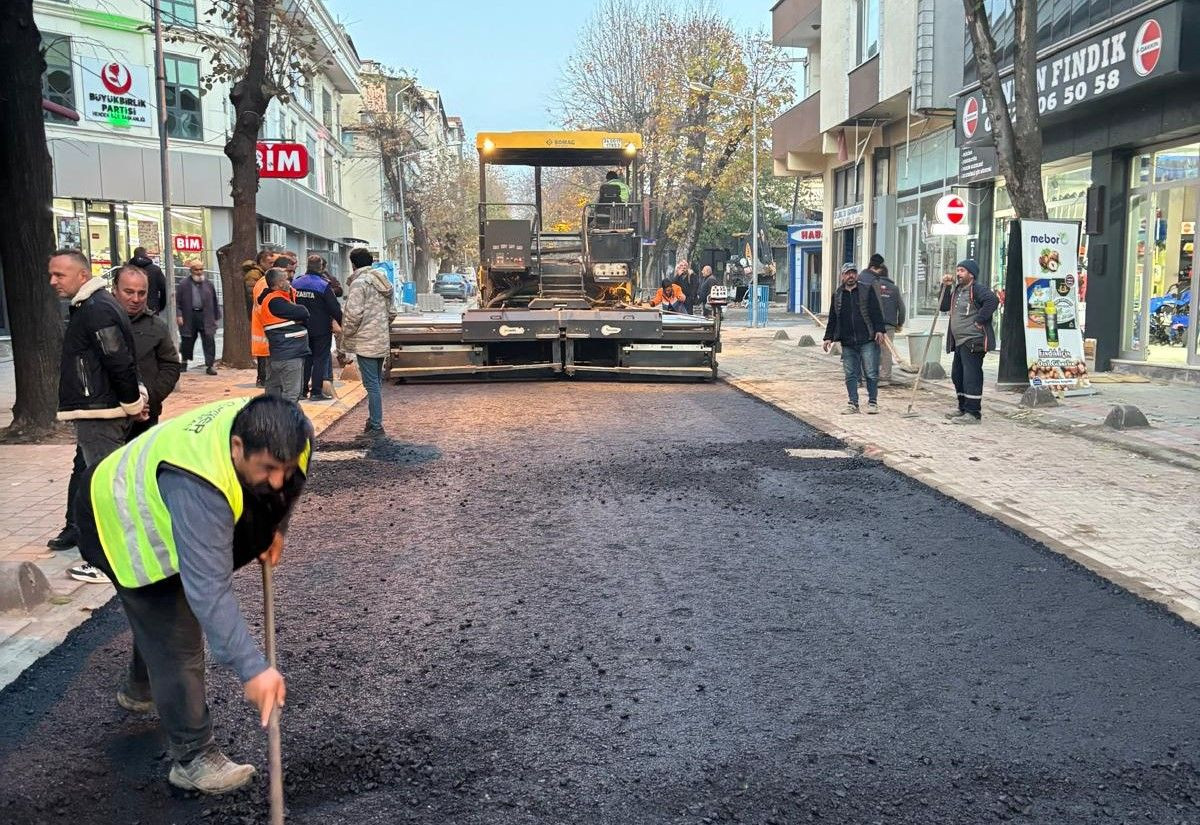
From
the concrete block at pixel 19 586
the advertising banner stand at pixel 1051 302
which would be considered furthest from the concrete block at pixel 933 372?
the concrete block at pixel 19 586

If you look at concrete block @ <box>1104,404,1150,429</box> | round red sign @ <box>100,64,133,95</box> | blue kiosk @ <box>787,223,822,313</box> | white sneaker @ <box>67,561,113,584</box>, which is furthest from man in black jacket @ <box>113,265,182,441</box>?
blue kiosk @ <box>787,223,822,313</box>

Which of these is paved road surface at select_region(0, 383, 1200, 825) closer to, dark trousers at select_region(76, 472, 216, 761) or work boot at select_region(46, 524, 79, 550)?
dark trousers at select_region(76, 472, 216, 761)

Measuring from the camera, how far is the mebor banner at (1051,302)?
1269 centimetres

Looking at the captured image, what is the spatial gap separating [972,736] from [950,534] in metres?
3.09

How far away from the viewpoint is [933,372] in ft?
51.1

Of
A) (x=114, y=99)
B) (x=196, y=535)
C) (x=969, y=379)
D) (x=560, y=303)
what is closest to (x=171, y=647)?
(x=196, y=535)

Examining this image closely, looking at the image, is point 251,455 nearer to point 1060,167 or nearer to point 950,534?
point 950,534

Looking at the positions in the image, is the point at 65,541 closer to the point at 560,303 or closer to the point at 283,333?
the point at 283,333

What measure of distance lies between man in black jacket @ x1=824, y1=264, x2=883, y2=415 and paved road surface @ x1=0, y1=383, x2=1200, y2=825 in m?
4.77

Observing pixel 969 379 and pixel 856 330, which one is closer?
pixel 969 379

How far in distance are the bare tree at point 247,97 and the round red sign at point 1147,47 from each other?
446 inches

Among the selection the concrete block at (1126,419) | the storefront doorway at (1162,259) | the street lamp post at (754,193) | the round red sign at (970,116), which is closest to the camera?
the concrete block at (1126,419)

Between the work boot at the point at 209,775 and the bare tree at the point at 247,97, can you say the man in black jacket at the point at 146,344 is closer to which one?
the work boot at the point at 209,775

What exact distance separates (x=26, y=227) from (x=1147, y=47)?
12935 mm
